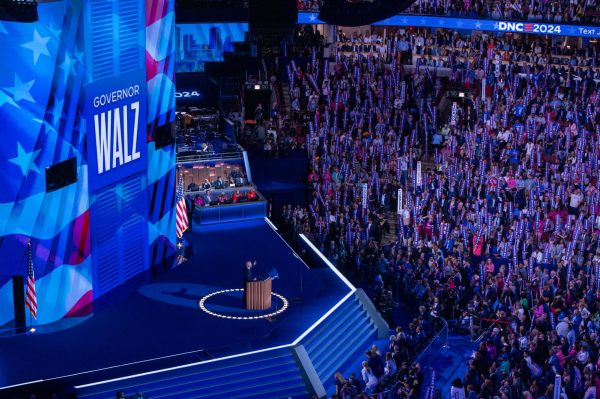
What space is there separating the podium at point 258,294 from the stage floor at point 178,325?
0.99 feet

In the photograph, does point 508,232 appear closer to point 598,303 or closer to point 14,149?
point 598,303

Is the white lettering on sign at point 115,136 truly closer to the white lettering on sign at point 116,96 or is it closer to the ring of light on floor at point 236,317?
the white lettering on sign at point 116,96

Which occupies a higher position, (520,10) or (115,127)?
(520,10)

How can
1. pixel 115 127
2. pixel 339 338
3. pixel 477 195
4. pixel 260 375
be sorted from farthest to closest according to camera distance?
pixel 477 195 → pixel 339 338 → pixel 115 127 → pixel 260 375

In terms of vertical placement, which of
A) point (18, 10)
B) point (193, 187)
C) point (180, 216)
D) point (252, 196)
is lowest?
point (252, 196)

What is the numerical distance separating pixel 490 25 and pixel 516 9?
122cm

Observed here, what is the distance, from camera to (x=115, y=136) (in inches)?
873

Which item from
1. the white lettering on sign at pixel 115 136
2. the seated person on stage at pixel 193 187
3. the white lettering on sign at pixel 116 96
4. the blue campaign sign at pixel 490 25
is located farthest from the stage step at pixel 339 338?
the blue campaign sign at pixel 490 25

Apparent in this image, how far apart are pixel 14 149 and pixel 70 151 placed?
153 cm

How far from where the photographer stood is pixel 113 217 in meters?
22.6

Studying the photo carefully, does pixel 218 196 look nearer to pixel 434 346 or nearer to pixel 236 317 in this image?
pixel 236 317

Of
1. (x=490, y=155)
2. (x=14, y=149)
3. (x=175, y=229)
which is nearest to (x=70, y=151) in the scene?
(x=14, y=149)

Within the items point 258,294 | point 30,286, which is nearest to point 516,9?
point 258,294

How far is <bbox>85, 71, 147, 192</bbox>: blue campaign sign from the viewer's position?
21.3 meters
